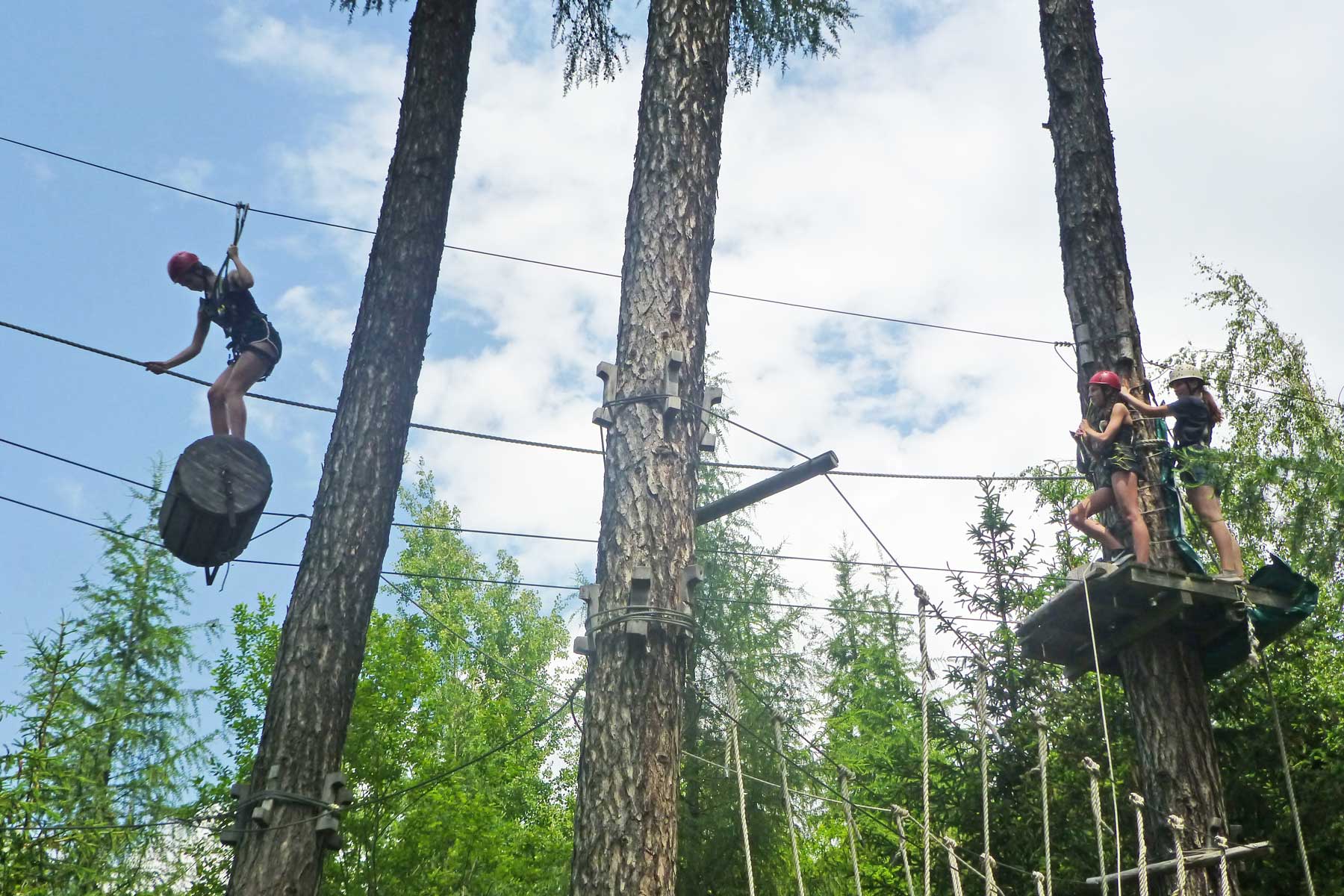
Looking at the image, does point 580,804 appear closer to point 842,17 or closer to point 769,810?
point 842,17

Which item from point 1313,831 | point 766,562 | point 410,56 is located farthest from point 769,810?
point 410,56

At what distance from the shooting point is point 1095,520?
6391 mm

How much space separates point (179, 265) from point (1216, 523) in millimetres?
5640

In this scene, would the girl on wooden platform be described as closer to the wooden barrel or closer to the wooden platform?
the wooden platform

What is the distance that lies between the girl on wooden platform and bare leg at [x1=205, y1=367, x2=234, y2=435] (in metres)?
4.70

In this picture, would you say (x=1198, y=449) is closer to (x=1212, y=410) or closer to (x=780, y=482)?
(x=1212, y=410)

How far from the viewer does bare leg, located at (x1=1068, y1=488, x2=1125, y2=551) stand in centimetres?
621

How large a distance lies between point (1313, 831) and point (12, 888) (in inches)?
426

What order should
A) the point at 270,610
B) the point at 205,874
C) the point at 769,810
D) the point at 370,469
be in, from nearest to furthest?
the point at 370,469 → the point at 769,810 → the point at 205,874 → the point at 270,610

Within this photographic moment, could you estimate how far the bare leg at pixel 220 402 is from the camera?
6414 mm

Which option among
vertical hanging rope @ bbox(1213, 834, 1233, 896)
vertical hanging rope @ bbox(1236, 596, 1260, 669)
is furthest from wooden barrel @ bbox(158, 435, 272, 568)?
vertical hanging rope @ bbox(1236, 596, 1260, 669)

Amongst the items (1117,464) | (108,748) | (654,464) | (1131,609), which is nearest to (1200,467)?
(1117,464)

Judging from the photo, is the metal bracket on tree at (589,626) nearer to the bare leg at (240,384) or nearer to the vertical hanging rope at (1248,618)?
the bare leg at (240,384)

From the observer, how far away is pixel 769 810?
13195mm
